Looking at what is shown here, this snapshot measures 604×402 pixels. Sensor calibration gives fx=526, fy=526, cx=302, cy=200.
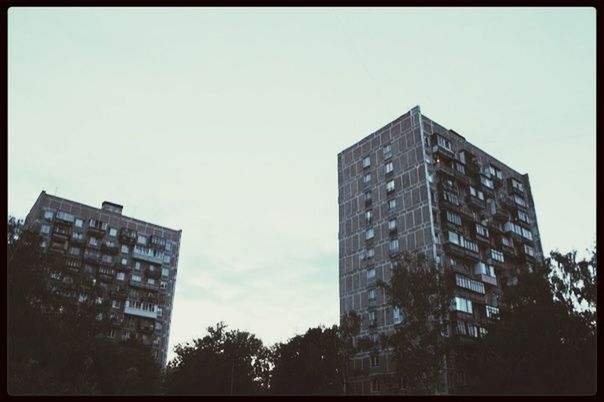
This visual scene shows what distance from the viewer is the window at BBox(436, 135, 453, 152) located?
71625mm

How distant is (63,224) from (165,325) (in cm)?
2683

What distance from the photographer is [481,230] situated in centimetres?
6944

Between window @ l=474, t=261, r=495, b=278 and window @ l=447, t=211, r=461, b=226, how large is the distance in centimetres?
575

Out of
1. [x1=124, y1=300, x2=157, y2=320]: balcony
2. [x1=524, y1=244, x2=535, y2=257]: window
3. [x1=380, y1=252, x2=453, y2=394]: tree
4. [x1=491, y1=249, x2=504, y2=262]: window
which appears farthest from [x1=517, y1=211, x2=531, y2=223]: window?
[x1=124, y1=300, x2=157, y2=320]: balcony

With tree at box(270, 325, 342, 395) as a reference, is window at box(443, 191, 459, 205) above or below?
above

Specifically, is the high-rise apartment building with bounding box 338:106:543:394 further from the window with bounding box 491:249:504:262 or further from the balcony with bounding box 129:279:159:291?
the balcony with bounding box 129:279:159:291

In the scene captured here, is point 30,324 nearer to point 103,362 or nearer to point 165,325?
point 103,362

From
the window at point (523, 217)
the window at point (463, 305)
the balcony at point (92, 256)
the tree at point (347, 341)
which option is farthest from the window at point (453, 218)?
the balcony at point (92, 256)

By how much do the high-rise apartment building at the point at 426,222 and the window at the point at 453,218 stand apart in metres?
0.16


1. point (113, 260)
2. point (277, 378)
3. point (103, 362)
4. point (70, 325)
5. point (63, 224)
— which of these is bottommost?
point (277, 378)

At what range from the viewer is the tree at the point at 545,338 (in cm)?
4503

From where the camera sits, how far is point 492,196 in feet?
244
